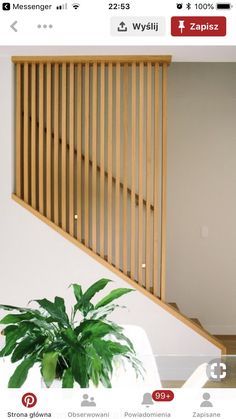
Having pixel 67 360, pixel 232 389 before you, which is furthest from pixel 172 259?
pixel 232 389

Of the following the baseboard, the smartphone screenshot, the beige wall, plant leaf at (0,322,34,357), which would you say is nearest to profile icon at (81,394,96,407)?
the smartphone screenshot

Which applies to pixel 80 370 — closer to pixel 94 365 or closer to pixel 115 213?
pixel 94 365

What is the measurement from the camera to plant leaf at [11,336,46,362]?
1.59m

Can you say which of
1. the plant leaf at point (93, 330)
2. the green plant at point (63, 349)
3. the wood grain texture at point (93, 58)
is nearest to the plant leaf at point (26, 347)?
the green plant at point (63, 349)

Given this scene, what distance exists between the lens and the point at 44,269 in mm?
4742

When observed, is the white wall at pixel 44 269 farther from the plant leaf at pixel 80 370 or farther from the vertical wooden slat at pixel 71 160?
the plant leaf at pixel 80 370

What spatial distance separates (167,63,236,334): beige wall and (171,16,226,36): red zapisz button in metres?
4.68

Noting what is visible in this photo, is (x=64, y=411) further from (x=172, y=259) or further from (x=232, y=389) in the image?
(x=172, y=259)

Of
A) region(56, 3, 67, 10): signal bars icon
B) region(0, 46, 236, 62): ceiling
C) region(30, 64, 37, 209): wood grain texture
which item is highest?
region(56, 3, 67, 10): signal bars icon

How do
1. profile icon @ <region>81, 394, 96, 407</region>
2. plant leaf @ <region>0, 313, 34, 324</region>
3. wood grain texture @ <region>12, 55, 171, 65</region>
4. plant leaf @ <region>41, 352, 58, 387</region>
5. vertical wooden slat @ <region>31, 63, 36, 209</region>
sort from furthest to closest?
1. vertical wooden slat @ <region>31, 63, 36, 209</region>
2. wood grain texture @ <region>12, 55, 171, 65</region>
3. plant leaf @ <region>0, 313, 34, 324</region>
4. plant leaf @ <region>41, 352, 58, 387</region>
5. profile icon @ <region>81, 394, 96, 407</region>

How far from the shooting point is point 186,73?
609 centimetres

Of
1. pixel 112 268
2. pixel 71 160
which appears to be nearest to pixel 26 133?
pixel 71 160

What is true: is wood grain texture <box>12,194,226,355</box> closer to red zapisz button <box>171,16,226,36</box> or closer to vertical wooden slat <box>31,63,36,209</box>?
vertical wooden slat <box>31,63,36,209</box>

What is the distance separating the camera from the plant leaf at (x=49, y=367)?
1.43 meters
